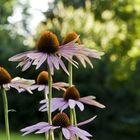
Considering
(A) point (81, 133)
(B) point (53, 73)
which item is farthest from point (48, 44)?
(A) point (81, 133)

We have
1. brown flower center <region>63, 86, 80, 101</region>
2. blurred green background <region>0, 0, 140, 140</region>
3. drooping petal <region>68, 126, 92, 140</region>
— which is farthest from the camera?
blurred green background <region>0, 0, 140, 140</region>

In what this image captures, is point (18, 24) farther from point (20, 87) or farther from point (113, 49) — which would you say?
point (20, 87)

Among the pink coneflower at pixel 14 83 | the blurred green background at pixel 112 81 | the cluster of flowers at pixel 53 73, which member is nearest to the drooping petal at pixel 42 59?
the cluster of flowers at pixel 53 73

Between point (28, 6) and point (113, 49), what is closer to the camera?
point (113, 49)

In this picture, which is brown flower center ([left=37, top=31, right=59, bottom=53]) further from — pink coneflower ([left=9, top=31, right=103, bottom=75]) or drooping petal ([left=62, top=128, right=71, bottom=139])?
drooping petal ([left=62, top=128, right=71, bottom=139])

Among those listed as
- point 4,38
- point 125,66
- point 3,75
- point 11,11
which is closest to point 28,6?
point 11,11

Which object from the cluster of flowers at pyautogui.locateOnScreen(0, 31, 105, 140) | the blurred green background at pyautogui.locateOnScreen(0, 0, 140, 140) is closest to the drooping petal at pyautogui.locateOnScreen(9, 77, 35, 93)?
the cluster of flowers at pyautogui.locateOnScreen(0, 31, 105, 140)

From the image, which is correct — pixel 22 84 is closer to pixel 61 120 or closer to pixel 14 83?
pixel 14 83

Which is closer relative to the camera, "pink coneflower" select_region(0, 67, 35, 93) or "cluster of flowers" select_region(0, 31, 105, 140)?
"cluster of flowers" select_region(0, 31, 105, 140)

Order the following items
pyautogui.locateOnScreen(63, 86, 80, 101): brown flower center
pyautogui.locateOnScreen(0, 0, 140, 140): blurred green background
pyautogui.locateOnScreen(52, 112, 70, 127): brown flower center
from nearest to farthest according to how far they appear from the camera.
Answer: pyautogui.locateOnScreen(52, 112, 70, 127): brown flower center, pyautogui.locateOnScreen(63, 86, 80, 101): brown flower center, pyautogui.locateOnScreen(0, 0, 140, 140): blurred green background
